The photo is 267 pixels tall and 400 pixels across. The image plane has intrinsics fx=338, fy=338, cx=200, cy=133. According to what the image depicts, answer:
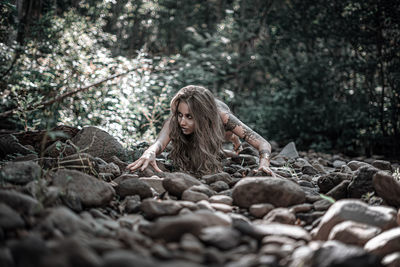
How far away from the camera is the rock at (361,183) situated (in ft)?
7.77

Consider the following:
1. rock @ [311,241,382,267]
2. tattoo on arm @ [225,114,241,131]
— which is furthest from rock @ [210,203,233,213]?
tattoo on arm @ [225,114,241,131]

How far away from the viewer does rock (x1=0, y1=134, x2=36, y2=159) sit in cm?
318

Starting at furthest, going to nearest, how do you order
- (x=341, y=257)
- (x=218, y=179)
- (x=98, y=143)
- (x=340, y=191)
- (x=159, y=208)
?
1. (x=98, y=143)
2. (x=218, y=179)
3. (x=340, y=191)
4. (x=159, y=208)
5. (x=341, y=257)

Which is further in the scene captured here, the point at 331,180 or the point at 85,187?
the point at 331,180

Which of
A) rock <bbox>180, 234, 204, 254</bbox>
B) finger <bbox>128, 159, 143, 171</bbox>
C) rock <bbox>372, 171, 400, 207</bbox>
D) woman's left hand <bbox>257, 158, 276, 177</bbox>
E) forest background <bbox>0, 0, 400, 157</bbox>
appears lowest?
rock <bbox>180, 234, 204, 254</bbox>

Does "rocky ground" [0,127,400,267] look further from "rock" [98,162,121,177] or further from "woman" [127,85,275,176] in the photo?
"woman" [127,85,275,176]

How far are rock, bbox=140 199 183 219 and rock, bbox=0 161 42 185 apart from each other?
696mm

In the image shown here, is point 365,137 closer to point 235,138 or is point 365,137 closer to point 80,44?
point 235,138

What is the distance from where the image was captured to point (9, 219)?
4.75 ft

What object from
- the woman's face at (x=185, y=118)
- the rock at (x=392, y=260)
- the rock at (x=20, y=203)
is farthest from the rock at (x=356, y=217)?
the woman's face at (x=185, y=118)

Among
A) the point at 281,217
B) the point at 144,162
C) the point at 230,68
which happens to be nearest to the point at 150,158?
the point at 144,162

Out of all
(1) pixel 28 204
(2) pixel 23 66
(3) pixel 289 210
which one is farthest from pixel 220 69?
(1) pixel 28 204

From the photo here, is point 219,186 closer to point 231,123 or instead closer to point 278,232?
point 278,232

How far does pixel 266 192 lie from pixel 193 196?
47cm
